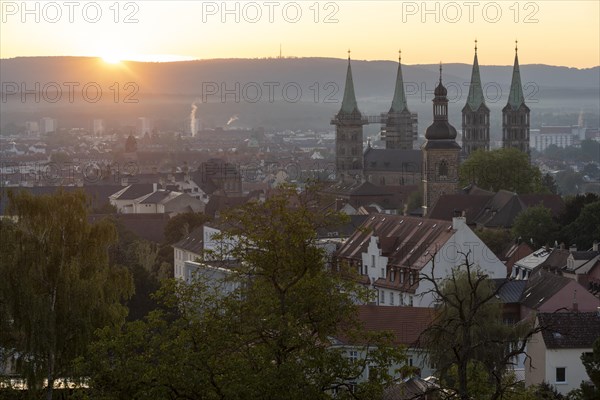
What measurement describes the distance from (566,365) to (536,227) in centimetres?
3468

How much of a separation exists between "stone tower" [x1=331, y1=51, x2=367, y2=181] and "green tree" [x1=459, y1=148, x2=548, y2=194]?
4627 centimetres

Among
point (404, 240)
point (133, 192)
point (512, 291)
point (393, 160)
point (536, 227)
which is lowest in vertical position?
point (133, 192)

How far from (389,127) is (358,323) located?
14994 centimetres

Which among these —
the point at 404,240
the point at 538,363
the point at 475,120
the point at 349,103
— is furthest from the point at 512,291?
the point at 349,103

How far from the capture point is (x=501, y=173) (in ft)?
355

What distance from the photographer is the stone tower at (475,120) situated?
520 ft

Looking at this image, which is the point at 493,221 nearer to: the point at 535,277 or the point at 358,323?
the point at 535,277

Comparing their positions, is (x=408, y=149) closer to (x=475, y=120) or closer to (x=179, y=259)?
(x=475, y=120)

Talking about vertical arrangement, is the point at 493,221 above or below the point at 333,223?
below

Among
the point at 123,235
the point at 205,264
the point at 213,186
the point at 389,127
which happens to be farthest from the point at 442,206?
the point at 389,127

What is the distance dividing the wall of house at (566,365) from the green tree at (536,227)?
31.6 metres

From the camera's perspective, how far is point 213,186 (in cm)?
14100

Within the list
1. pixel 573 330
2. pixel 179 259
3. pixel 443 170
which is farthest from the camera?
pixel 443 170

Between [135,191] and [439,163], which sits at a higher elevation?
[439,163]
